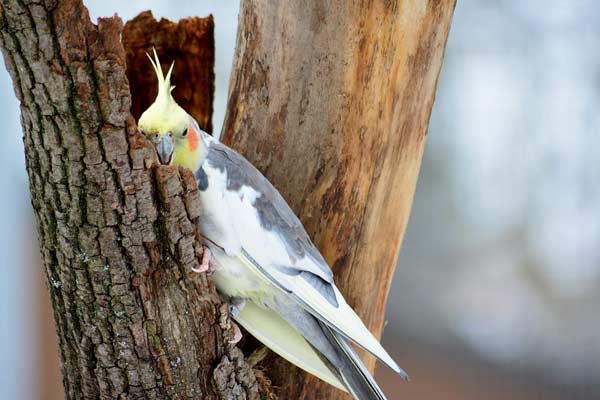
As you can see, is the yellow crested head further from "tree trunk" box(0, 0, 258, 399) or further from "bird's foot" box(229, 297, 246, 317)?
"bird's foot" box(229, 297, 246, 317)

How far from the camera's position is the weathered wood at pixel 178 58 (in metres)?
1.81

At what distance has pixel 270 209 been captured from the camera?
1.34 meters

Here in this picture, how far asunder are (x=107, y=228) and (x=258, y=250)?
0.29 meters

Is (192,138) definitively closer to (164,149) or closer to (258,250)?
(164,149)

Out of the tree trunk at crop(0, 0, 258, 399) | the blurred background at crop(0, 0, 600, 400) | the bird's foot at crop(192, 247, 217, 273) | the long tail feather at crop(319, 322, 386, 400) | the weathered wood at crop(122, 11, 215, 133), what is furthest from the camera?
the blurred background at crop(0, 0, 600, 400)

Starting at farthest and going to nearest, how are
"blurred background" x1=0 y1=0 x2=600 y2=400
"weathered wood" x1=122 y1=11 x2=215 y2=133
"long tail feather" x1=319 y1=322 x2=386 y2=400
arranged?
"blurred background" x1=0 y1=0 x2=600 y2=400 < "weathered wood" x1=122 y1=11 x2=215 y2=133 < "long tail feather" x1=319 y1=322 x2=386 y2=400

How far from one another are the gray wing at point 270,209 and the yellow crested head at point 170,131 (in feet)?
0.12

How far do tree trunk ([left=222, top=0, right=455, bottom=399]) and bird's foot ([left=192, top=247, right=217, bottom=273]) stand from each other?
286mm

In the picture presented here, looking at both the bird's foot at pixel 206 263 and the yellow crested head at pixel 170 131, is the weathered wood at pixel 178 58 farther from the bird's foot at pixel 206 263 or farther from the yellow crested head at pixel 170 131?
the bird's foot at pixel 206 263

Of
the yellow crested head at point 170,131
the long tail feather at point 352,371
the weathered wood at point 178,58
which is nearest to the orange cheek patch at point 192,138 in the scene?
the yellow crested head at point 170,131

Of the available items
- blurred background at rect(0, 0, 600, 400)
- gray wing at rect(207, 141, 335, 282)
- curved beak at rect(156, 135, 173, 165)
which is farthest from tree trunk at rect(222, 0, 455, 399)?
blurred background at rect(0, 0, 600, 400)

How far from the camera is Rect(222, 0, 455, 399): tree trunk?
1416mm

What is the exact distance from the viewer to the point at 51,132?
1047 millimetres

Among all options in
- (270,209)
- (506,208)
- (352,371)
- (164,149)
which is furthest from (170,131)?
(506,208)
